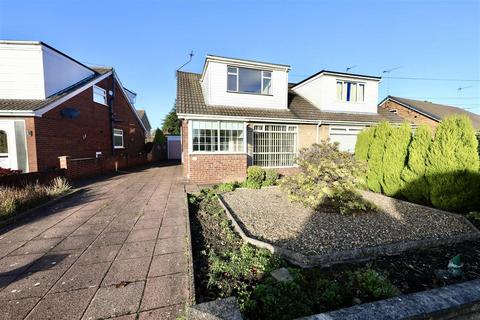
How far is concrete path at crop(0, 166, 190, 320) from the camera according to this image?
226 centimetres

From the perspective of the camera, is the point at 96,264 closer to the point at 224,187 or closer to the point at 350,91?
the point at 224,187

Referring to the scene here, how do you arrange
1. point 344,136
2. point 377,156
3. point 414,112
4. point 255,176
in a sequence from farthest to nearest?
point 414,112 → point 344,136 → point 255,176 → point 377,156

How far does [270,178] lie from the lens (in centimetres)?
971

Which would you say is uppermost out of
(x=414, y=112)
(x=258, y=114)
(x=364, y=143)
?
(x=414, y=112)

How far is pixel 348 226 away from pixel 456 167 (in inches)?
145

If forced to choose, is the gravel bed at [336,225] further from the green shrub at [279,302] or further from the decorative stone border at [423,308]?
the decorative stone border at [423,308]

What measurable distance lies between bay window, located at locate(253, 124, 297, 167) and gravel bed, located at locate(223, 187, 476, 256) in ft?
13.9

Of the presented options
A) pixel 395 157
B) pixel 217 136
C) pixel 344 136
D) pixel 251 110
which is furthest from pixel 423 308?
pixel 344 136

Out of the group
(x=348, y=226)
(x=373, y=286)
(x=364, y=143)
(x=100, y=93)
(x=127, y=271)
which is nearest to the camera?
(x=373, y=286)

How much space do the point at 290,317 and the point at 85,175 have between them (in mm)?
11289

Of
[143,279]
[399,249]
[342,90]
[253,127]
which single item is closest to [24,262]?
[143,279]

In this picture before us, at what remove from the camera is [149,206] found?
590 centimetres

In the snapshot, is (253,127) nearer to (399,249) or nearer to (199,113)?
(199,113)

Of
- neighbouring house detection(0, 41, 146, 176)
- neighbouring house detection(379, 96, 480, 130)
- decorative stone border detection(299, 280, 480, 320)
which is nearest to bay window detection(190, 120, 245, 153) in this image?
neighbouring house detection(0, 41, 146, 176)
